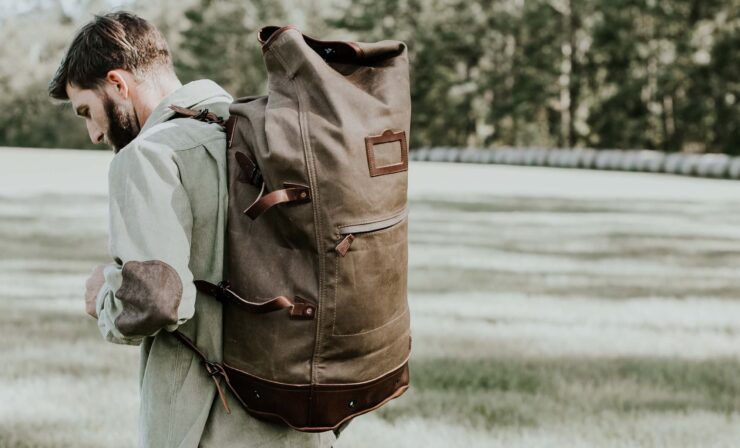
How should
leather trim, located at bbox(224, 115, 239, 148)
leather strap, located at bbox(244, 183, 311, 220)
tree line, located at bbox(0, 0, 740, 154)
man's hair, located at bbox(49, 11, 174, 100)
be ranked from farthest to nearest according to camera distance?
tree line, located at bbox(0, 0, 740, 154)
man's hair, located at bbox(49, 11, 174, 100)
leather trim, located at bbox(224, 115, 239, 148)
leather strap, located at bbox(244, 183, 311, 220)

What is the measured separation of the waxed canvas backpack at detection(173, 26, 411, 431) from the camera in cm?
191

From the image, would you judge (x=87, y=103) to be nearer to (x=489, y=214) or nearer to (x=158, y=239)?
(x=158, y=239)

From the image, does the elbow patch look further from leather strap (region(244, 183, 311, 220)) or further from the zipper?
the zipper

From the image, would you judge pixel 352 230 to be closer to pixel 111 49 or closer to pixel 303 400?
pixel 303 400

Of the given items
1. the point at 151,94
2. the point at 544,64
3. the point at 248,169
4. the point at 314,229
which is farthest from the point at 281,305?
the point at 544,64

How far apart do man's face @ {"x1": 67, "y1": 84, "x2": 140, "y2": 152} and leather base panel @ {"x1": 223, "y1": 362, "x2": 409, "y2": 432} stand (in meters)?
0.58

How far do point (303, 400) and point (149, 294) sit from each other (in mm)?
384

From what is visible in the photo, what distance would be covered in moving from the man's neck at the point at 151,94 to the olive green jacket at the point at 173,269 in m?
0.06

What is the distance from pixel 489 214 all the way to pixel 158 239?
11746 mm

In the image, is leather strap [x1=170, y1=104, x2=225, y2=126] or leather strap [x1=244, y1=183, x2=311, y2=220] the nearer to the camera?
leather strap [x1=244, y1=183, x2=311, y2=220]

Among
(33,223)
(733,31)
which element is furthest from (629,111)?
(33,223)

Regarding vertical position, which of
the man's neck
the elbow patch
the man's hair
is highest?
the man's hair

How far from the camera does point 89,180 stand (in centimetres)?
2123

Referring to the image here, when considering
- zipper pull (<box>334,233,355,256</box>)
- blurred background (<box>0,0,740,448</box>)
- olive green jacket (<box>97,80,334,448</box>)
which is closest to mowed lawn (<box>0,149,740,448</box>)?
blurred background (<box>0,0,740,448</box>)
